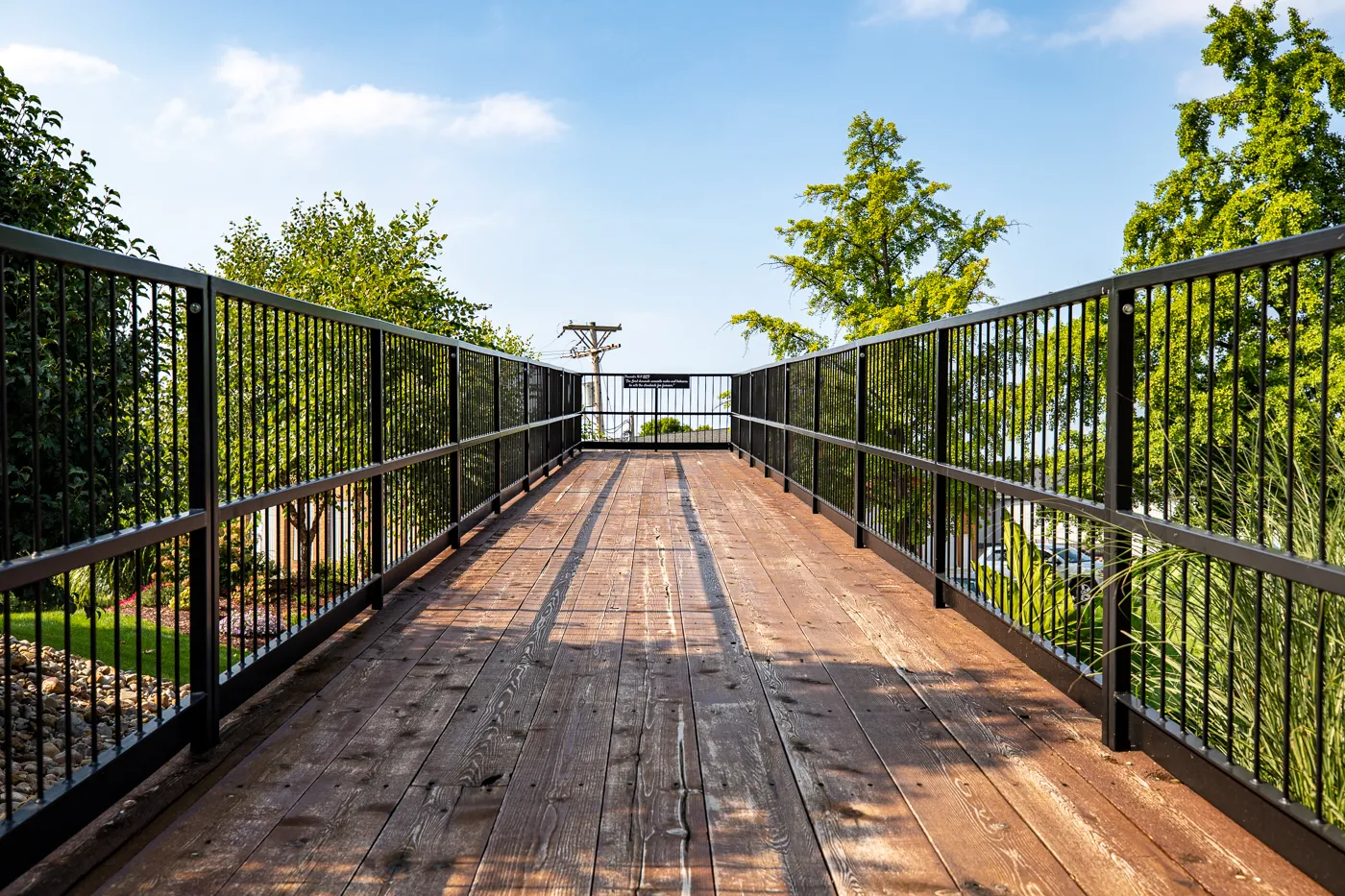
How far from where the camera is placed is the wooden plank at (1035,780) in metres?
2.12

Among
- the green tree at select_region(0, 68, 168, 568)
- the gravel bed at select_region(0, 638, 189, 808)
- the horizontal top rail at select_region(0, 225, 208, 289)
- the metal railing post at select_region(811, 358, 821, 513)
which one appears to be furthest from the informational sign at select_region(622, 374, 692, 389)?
the horizontal top rail at select_region(0, 225, 208, 289)

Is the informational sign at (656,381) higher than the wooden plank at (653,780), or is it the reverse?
the informational sign at (656,381)

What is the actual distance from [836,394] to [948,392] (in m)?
3.00

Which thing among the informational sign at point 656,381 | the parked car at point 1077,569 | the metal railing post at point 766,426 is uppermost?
the informational sign at point 656,381

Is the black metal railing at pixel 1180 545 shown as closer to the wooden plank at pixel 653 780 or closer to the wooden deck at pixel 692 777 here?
the wooden deck at pixel 692 777

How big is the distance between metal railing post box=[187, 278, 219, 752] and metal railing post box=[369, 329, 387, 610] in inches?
74.0

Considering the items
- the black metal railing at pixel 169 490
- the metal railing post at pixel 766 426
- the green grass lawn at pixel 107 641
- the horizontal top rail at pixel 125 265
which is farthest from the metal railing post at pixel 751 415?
the horizontal top rail at pixel 125 265

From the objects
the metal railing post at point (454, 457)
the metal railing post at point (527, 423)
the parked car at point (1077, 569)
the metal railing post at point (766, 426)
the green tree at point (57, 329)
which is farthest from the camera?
the metal railing post at point (766, 426)

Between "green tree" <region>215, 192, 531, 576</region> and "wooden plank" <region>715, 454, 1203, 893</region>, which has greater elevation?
"green tree" <region>215, 192, 531, 576</region>

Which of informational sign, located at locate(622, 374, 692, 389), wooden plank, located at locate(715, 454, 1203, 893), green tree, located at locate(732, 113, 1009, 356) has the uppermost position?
green tree, located at locate(732, 113, 1009, 356)

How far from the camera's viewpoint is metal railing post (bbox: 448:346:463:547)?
6.68 m

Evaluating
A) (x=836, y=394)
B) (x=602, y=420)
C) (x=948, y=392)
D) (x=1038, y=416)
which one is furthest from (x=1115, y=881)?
(x=602, y=420)

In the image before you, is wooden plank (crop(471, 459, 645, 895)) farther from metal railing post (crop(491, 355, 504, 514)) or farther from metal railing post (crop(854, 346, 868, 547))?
metal railing post (crop(491, 355, 504, 514))

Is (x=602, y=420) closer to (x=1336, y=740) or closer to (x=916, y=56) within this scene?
(x=916, y=56)
